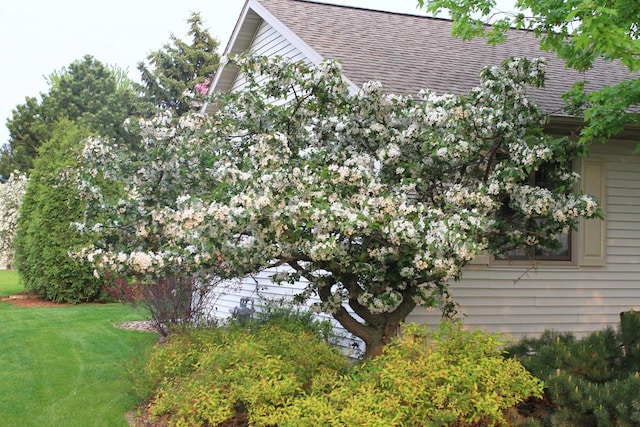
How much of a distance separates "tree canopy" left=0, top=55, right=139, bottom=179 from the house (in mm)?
22439

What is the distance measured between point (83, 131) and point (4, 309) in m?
5.44

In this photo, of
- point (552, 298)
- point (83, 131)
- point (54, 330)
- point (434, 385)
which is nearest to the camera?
point (434, 385)

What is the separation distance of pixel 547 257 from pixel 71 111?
28.8 m

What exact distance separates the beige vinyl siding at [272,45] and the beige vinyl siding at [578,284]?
407cm

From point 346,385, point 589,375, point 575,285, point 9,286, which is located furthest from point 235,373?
point 9,286

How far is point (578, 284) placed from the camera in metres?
8.24

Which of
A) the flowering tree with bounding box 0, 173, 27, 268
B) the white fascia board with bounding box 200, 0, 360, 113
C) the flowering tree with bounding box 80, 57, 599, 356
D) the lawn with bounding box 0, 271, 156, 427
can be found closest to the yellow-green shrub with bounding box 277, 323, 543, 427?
the flowering tree with bounding box 80, 57, 599, 356

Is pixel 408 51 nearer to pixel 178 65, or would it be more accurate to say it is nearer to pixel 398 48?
pixel 398 48

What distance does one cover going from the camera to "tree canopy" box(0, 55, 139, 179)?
3064cm

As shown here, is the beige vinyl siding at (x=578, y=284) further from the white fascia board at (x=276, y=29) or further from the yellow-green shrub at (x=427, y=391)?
the white fascia board at (x=276, y=29)

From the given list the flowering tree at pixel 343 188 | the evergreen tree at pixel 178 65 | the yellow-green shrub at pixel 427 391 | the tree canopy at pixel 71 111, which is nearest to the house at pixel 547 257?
the flowering tree at pixel 343 188

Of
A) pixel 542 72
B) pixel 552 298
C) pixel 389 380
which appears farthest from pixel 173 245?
pixel 552 298

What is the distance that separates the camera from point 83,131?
17094 mm

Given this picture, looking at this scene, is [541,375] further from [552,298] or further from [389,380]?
[552,298]
